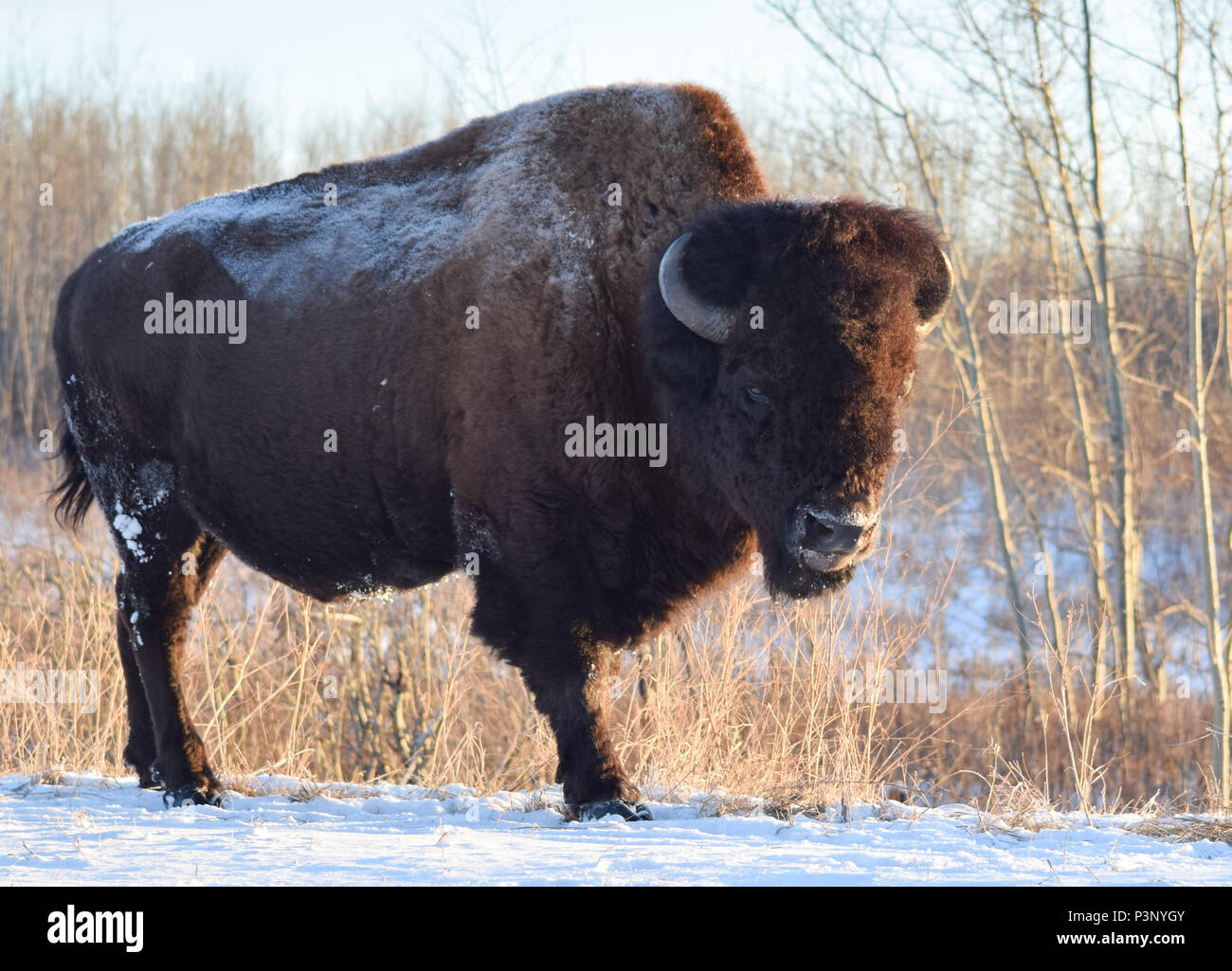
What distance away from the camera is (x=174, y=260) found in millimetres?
6258

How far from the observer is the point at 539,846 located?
4.18 meters

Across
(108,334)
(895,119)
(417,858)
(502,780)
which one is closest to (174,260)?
(108,334)

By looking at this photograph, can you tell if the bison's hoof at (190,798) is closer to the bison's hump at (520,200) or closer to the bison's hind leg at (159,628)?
the bison's hind leg at (159,628)

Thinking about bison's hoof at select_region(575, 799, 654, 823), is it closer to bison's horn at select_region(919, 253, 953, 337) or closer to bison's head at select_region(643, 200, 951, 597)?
bison's head at select_region(643, 200, 951, 597)

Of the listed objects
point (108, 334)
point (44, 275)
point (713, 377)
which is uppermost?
point (44, 275)

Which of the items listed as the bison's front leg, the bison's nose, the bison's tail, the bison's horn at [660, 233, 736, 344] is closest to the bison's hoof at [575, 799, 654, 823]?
the bison's front leg

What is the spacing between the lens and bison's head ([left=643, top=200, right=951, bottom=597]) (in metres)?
4.31

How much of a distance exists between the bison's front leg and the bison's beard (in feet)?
2.66

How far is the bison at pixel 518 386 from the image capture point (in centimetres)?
455

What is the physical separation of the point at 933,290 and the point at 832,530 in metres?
1.22

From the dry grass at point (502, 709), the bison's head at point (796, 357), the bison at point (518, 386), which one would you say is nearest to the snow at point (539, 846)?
the dry grass at point (502, 709)

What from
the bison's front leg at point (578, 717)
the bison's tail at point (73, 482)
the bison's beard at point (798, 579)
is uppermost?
the bison's tail at point (73, 482)

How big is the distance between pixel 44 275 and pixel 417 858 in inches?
1334

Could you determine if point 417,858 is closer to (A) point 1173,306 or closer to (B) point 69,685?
(B) point 69,685
